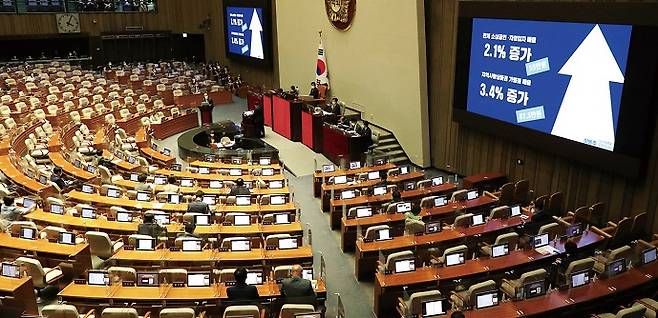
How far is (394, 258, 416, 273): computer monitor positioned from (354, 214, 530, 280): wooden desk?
0.74 meters

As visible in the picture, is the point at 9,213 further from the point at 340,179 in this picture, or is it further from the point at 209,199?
the point at 340,179

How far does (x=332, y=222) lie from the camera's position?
39.3ft

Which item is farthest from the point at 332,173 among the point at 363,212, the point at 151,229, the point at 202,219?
the point at 151,229

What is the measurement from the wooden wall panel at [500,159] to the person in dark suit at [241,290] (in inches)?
322

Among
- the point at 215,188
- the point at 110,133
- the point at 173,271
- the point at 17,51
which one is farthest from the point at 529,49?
the point at 17,51

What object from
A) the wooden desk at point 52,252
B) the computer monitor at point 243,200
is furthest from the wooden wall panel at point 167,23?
the wooden desk at point 52,252

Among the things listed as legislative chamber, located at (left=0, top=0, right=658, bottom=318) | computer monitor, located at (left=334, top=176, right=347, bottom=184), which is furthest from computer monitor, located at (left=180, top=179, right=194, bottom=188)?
computer monitor, located at (left=334, top=176, right=347, bottom=184)

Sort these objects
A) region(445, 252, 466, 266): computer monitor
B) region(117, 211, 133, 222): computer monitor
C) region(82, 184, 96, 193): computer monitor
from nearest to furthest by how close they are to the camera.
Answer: region(445, 252, 466, 266): computer monitor < region(117, 211, 133, 222): computer monitor < region(82, 184, 96, 193): computer monitor

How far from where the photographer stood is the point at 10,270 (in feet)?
26.5

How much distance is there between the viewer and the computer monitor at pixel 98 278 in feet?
25.9

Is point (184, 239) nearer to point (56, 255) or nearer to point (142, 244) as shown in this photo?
point (142, 244)

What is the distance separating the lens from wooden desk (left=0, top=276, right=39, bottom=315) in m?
7.59

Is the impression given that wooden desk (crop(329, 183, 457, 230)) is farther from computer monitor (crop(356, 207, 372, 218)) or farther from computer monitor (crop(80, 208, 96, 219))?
computer monitor (crop(80, 208, 96, 219))

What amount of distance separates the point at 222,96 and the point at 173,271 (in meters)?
19.3
